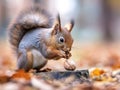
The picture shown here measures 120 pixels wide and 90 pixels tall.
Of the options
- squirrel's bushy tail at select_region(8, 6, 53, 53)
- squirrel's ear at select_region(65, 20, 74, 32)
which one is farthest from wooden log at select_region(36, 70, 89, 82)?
squirrel's bushy tail at select_region(8, 6, 53, 53)

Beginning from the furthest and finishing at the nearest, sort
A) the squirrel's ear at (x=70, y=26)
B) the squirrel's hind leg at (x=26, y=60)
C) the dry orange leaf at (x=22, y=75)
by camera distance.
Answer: the squirrel's ear at (x=70, y=26), the squirrel's hind leg at (x=26, y=60), the dry orange leaf at (x=22, y=75)

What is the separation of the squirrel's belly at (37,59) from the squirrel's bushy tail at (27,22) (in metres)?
0.34

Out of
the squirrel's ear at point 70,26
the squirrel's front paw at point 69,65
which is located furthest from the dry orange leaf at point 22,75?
the squirrel's ear at point 70,26

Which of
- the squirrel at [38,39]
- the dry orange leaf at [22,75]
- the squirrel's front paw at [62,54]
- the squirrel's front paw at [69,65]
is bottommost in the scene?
the dry orange leaf at [22,75]

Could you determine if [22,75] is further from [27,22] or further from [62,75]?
[27,22]

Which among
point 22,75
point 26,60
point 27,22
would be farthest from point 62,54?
point 27,22

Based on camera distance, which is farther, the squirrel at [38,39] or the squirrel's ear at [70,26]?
the squirrel's ear at [70,26]

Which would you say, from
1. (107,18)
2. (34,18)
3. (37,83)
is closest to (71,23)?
(34,18)

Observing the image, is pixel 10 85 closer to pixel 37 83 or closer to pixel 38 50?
pixel 37 83

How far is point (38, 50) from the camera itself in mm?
4480

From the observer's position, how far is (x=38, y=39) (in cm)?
450

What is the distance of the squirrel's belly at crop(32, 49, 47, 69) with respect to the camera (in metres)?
4.49

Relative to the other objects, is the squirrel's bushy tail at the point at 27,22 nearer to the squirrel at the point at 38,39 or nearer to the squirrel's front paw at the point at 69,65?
the squirrel at the point at 38,39

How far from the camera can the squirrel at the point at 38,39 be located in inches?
174
